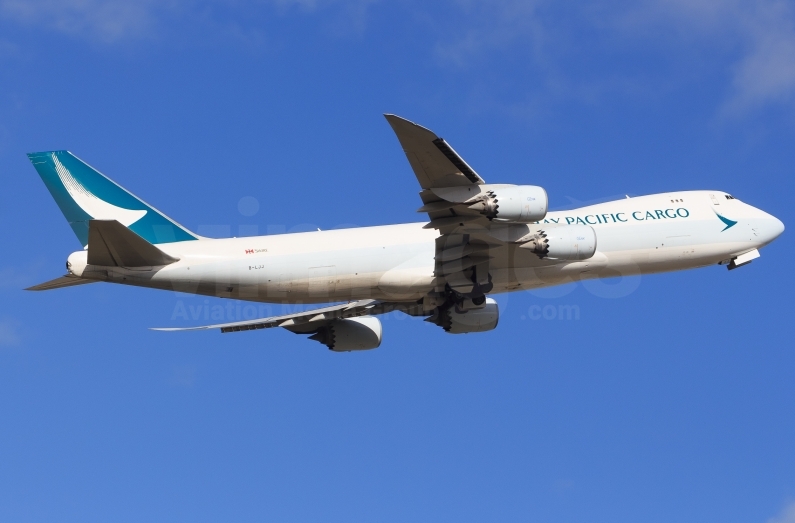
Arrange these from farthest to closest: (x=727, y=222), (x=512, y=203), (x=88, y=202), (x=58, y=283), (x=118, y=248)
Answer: (x=727, y=222) → (x=88, y=202) → (x=58, y=283) → (x=512, y=203) → (x=118, y=248)

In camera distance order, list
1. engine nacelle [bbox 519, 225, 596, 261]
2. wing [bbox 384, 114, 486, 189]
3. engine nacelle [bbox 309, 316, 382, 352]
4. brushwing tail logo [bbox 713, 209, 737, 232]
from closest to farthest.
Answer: wing [bbox 384, 114, 486, 189]
engine nacelle [bbox 519, 225, 596, 261]
brushwing tail logo [bbox 713, 209, 737, 232]
engine nacelle [bbox 309, 316, 382, 352]

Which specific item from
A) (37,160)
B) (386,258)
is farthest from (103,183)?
(386,258)

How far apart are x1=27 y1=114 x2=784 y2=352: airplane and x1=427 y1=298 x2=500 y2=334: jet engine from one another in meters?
0.06

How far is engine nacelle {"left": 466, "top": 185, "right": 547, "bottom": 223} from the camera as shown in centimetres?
3075

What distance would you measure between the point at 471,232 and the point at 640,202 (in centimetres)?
936

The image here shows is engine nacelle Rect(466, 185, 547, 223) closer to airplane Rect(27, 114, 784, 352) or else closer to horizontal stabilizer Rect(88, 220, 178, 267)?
airplane Rect(27, 114, 784, 352)

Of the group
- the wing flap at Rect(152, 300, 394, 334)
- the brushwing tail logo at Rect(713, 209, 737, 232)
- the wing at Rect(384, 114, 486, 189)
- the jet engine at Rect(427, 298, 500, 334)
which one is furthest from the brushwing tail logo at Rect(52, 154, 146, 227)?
the brushwing tail logo at Rect(713, 209, 737, 232)

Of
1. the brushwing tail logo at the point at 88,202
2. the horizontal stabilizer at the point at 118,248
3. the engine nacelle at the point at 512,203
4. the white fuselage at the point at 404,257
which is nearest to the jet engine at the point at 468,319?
the white fuselage at the point at 404,257

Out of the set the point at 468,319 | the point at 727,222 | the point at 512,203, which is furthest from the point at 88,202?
the point at 727,222

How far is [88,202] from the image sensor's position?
34125 mm

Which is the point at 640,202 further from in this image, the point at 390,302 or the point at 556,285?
the point at 390,302

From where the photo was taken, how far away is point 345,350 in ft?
137

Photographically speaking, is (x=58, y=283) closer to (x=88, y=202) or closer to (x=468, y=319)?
(x=88, y=202)

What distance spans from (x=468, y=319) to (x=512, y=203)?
9.08 m
